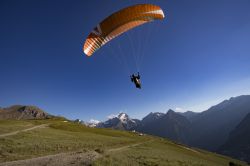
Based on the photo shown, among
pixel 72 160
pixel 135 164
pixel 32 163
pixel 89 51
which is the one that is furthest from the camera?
pixel 89 51

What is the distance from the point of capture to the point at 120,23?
27359 mm

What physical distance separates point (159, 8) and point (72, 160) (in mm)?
19320

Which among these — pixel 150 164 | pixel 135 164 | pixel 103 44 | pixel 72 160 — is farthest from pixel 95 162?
pixel 103 44

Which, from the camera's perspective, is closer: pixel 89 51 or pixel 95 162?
pixel 95 162

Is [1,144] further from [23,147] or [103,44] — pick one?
[103,44]

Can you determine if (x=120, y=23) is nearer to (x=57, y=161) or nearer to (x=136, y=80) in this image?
(x=136, y=80)

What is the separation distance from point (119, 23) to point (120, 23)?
0.11 metres

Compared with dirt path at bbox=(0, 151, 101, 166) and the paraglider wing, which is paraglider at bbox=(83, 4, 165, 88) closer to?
the paraglider wing

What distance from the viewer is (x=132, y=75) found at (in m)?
30.1

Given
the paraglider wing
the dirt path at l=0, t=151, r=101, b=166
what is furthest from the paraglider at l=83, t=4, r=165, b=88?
the dirt path at l=0, t=151, r=101, b=166

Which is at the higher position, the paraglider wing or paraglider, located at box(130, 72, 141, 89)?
the paraglider wing

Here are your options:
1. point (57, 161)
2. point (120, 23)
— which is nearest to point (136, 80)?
point (120, 23)

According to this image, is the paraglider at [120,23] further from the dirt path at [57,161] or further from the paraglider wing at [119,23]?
the dirt path at [57,161]

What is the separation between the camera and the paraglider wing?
27.0 meters
